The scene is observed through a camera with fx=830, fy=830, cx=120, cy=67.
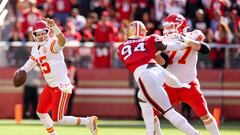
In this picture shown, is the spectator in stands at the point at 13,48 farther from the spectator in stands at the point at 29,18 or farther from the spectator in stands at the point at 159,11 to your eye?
the spectator in stands at the point at 159,11

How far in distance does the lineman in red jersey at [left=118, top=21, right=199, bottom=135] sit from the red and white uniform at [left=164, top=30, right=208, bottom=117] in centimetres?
49

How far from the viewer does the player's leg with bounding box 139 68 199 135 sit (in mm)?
11562

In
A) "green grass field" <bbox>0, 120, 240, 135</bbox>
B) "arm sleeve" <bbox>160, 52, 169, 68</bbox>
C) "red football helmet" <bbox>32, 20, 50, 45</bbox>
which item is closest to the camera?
"arm sleeve" <bbox>160, 52, 169, 68</bbox>

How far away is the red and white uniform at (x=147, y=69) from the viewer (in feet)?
38.3

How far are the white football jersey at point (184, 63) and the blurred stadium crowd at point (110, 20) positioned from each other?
287 inches

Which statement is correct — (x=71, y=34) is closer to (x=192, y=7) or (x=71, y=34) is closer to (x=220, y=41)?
(x=192, y=7)

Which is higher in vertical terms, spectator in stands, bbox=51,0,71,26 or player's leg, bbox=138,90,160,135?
spectator in stands, bbox=51,0,71,26

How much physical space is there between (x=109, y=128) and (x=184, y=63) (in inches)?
192

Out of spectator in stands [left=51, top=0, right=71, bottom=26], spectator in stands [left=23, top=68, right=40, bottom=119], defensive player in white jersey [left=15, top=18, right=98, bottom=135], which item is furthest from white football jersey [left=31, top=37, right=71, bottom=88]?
spectator in stands [left=51, top=0, right=71, bottom=26]

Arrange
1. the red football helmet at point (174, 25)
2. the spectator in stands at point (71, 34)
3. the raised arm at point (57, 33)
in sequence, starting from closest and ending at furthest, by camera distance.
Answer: the red football helmet at point (174, 25) < the raised arm at point (57, 33) < the spectator in stands at point (71, 34)

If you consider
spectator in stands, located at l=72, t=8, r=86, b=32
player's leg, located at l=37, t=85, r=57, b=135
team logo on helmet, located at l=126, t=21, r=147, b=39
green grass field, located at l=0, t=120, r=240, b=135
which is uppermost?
team logo on helmet, located at l=126, t=21, r=147, b=39

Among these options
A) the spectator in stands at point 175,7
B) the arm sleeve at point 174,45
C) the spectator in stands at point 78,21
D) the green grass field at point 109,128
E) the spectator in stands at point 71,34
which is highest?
the arm sleeve at point 174,45

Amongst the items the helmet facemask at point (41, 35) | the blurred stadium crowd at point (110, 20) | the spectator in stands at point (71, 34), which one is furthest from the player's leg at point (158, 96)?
the spectator in stands at point (71, 34)

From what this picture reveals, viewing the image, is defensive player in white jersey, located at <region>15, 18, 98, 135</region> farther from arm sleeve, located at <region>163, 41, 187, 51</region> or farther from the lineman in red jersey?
arm sleeve, located at <region>163, 41, 187, 51</region>
